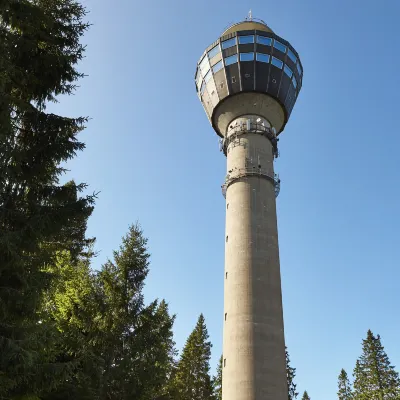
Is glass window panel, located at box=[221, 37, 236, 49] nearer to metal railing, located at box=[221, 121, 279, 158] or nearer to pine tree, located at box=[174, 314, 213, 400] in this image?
metal railing, located at box=[221, 121, 279, 158]

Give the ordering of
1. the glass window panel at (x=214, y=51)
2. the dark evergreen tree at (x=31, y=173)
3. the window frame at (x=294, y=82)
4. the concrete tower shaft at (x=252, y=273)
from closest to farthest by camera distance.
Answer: the dark evergreen tree at (x=31, y=173) → the concrete tower shaft at (x=252, y=273) → the glass window panel at (x=214, y=51) → the window frame at (x=294, y=82)

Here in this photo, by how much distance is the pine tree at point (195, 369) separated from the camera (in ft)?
131

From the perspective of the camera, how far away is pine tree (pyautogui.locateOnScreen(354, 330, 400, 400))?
Answer: 161 feet

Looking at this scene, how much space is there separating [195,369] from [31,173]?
114 feet

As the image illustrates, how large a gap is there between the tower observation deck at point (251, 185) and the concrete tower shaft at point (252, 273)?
6 cm

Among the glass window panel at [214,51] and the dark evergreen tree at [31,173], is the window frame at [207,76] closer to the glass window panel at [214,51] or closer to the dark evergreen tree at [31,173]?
the glass window panel at [214,51]

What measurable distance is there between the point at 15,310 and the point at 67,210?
113 inches

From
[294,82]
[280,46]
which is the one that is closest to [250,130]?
[294,82]

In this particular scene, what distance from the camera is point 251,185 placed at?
31172 millimetres

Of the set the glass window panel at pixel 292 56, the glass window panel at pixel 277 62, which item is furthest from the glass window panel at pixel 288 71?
the glass window panel at pixel 292 56

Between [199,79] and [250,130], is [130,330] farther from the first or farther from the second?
[199,79]

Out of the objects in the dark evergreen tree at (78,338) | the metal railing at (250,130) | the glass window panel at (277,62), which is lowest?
the dark evergreen tree at (78,338)

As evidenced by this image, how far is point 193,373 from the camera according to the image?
4178 centimetres

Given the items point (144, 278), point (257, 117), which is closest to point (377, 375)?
point (257, 117)
